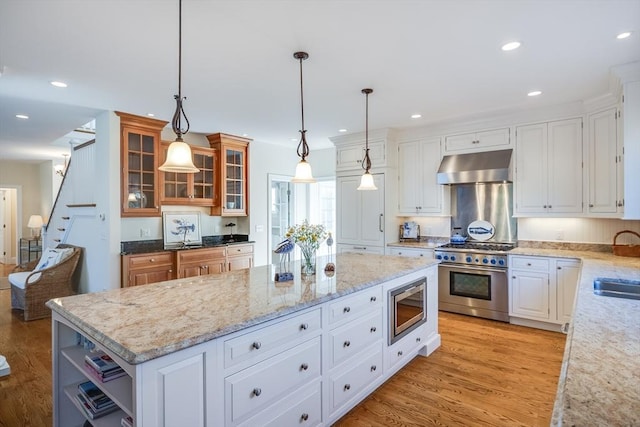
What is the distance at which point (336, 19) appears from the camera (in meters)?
2.19

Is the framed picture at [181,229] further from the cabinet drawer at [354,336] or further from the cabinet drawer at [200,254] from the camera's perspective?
the cabinet drawer at [354,336]

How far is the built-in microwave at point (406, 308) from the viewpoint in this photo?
2.79m

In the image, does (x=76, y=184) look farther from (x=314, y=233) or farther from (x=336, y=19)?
(x=336, y=19)

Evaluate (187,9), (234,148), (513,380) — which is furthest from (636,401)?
(234,148)

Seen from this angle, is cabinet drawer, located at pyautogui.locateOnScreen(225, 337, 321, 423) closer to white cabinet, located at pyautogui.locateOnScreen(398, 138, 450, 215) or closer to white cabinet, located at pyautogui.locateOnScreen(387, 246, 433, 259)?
white cabinet, located at pyautogui.locateOnScreen(387, 246, 433, 259)

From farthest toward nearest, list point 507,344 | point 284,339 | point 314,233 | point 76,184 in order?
point 76,184
point 507,344
point 314,233
point 284,339

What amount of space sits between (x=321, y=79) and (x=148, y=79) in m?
1.60

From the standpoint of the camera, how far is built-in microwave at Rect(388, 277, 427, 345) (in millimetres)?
2787

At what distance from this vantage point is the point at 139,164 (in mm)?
4508

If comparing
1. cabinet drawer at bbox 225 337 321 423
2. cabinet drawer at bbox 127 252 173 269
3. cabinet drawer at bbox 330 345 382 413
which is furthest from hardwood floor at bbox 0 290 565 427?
cabinet drawer at bbox 127 252 173 269

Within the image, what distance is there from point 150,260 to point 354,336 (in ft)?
10.5

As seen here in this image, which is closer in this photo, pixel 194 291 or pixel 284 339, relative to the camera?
pixel 284 339

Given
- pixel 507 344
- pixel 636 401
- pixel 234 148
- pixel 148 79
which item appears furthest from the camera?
pixel 234 148

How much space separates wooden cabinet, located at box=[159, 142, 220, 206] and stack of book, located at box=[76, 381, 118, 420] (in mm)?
3468
